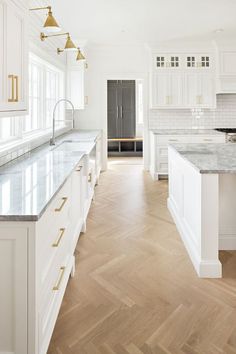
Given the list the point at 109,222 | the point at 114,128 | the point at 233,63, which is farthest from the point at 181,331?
the point at 114,128

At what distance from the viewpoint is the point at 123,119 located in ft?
36.8

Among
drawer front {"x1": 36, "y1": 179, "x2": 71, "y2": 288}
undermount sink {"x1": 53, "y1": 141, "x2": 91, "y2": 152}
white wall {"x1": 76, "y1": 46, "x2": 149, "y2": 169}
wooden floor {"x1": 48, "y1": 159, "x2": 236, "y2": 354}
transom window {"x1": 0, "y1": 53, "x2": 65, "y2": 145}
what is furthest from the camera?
white wall {"x1": 76, "y1": 46, "x2": 149, "y2": 169}

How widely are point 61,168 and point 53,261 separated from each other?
0.98 metres

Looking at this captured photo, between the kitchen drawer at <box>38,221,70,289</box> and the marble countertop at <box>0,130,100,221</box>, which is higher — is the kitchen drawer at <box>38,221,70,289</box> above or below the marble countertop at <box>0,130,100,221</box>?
below

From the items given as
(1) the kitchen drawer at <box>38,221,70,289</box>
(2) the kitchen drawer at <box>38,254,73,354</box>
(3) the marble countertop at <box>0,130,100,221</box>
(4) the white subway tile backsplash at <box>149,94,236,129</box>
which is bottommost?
(2) the kitchen drawer at <box>38,254,73,354</box>

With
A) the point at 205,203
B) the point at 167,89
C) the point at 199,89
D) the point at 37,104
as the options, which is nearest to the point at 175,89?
the point at 167,89

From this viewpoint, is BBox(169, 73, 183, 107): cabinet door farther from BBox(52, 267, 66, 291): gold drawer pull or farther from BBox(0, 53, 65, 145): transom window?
BBox(52, 267, 66, 291): gold drawer pull

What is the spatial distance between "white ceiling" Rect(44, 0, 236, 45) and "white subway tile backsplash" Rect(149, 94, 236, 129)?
1.48 metres

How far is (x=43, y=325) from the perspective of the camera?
70.1 inches

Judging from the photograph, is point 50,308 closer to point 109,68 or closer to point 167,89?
point 167,89

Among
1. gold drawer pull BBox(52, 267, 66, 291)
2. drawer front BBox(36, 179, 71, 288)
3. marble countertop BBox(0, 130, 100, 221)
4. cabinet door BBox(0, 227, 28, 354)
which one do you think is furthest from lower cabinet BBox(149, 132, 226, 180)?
cabinet door BBox(0, 227, 28, 354)

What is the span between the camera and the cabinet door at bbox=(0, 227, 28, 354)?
156cm

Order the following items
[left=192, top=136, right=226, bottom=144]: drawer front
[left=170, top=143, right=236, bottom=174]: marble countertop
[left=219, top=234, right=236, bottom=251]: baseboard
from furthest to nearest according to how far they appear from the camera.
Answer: [left=192, top=136, right=226, bottom=144]: drawer front < [left=219, top=234, right=236, bottom=251]: baseboard < [left=170, top=143, right=236, bottom=174]: marble countertop

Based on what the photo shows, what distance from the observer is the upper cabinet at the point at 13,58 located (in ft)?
7.42
